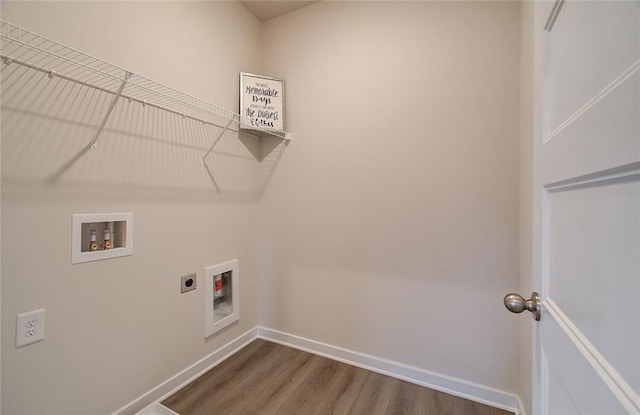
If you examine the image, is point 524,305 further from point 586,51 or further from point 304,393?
point 304,393

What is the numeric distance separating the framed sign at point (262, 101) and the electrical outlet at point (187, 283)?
1.11m

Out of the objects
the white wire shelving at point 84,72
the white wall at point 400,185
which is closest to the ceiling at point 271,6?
the white wall at point 400,185

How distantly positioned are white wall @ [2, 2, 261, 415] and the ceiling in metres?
0.17

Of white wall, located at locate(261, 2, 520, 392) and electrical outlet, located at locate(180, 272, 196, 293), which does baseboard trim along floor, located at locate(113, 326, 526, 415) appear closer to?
white wall, located at locate(261, 2, 520, 392)

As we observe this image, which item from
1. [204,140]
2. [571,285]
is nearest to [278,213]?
[204,140]

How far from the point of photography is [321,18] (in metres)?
1.93

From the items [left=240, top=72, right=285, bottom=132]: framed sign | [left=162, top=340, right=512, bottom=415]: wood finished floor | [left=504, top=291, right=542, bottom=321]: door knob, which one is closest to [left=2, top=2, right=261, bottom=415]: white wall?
[left=240, top=72, right=285, bottom=132]: framed sign

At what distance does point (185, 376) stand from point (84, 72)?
1734 millimetres

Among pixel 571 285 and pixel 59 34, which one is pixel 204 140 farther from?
pixel 571 285

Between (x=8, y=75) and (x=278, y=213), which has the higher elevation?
(x=8, y=75)

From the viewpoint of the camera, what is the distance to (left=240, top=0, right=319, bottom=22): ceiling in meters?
1.96

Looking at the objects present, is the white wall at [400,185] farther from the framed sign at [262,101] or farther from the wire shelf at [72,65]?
the wire shelf at [72,65]

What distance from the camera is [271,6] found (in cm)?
201

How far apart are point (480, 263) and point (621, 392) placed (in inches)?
50.5
